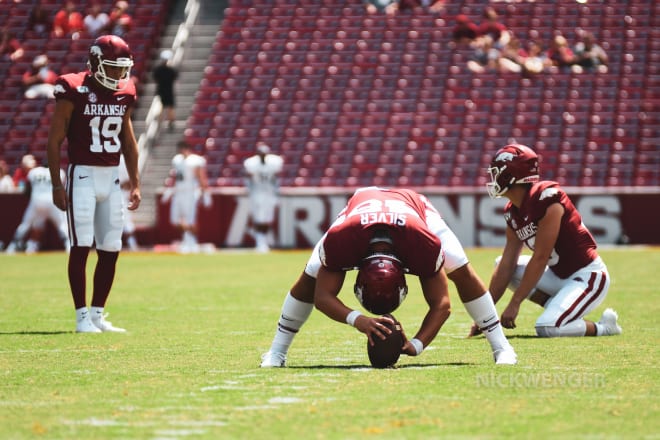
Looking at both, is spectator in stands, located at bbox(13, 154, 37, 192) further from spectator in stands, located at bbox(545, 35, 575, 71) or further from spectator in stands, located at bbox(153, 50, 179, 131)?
spectator in stands, located at bbox(545, 35, 575, 71)

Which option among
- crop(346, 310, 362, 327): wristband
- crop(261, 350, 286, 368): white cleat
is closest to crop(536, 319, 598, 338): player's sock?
crop(261, 350, 286, 368): white cleat

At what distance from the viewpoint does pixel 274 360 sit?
6117 millimetres

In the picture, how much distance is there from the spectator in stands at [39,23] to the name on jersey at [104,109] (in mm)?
19326

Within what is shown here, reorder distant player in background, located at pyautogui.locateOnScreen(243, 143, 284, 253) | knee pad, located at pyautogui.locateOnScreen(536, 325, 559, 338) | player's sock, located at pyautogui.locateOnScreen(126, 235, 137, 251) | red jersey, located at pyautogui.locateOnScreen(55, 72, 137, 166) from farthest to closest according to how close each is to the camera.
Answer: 1. player's sock, located at pyautogui.locateOnScreen(126, 235, 137, 251)
2. distant player in background, located at pyautogui.locateOnScreen(243, 143, 284, 253)
3. red jersey, located at pyautogui.locateOnScreen(55, 72, 137, 166)
4. knee pad, located at pyautogui.locateOnScreen(536, 325, 559, 338)

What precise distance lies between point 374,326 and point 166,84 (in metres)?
18.9

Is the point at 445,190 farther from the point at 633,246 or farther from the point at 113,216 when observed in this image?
the point at 113,216

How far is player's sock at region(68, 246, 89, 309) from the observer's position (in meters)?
8.12

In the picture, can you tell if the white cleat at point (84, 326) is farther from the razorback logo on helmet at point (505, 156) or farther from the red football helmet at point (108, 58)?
the razorback logo on helmet at point (505, 156)

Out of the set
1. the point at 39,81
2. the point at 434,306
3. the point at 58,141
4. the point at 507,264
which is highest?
the point at 434,306

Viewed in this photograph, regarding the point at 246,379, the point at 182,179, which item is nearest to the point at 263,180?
the point at 182,179

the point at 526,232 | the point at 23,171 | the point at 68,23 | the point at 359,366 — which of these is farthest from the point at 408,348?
the point at 68,23

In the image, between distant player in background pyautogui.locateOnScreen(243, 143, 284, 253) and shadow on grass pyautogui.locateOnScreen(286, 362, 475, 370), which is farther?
distant player in background pyautogui.locateOnScreen(243, 143, 284, 253)

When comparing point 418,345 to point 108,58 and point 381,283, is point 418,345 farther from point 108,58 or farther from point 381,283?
point 108,58

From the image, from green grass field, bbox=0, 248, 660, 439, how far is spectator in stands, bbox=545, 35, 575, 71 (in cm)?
1456
